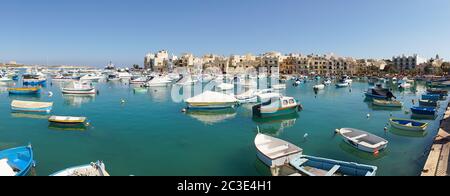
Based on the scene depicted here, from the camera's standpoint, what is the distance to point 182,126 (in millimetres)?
23906

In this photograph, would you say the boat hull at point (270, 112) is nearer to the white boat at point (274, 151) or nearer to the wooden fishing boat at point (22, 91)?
the white boat at point (274, 151)

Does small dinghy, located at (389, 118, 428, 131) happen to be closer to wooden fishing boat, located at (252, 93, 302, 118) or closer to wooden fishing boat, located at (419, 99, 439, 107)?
wooden fishing boat, located at (252, 93, 302, 118)

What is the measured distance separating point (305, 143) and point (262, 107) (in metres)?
8.59

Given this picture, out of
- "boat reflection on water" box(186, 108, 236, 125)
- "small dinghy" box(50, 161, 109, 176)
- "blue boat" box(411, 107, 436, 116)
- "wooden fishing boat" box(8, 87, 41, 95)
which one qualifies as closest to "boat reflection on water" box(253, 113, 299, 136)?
"boat reflection on water" box(186, 108, 236, 125)

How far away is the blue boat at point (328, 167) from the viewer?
1237 cm

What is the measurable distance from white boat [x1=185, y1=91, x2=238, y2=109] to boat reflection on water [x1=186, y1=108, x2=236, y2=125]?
540 mm

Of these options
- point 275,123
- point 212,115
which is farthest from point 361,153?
point 212,115

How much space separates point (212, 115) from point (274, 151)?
47.9ft

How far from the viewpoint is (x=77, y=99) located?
40.4 meters

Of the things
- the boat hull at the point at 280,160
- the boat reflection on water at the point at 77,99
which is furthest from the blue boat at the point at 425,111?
the boat reflection on water at the point at 77,99
